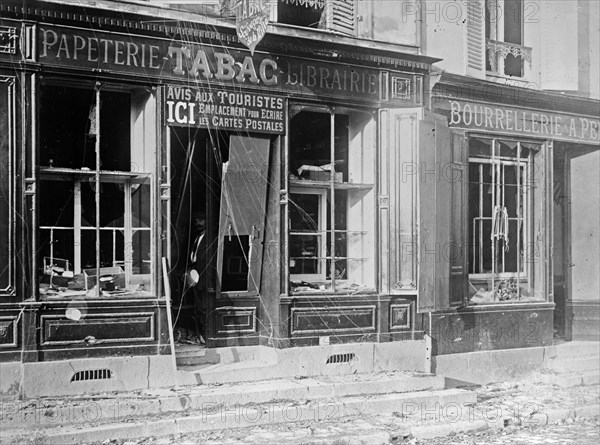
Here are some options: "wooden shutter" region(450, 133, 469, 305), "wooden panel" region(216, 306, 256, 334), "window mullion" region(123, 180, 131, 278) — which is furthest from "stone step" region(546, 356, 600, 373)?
"window mullion" region(123, 180, 131, 278)

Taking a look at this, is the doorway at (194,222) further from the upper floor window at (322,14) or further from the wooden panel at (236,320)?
the upper floor window at (322,14)

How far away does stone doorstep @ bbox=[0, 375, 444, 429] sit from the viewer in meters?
7.54

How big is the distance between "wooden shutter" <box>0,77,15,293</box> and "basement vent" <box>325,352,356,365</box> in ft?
13.6

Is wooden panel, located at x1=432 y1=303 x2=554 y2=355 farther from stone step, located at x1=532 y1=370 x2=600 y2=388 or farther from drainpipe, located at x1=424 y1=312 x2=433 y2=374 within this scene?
stone step, located at x1=532 y1=370 x2=600 y2=388

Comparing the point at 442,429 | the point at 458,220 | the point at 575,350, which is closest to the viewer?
the point at 442,429

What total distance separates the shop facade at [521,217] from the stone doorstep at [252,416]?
162 cm

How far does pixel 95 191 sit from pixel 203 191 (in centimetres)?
162

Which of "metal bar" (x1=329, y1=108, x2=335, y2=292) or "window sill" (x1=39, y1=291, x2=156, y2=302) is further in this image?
"metal bar" (x1=329, y1=108, x2=335, y2=292)

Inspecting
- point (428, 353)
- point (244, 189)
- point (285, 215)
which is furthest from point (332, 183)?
point (428, 353)

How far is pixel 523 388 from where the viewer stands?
434 inches

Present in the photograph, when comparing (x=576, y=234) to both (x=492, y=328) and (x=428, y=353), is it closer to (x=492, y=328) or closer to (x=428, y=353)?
(x=492, y=328)

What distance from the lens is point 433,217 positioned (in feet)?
34.3

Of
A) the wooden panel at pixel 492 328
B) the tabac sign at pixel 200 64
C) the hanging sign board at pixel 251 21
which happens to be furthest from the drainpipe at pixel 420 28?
the wooden panel at pixel 492 328

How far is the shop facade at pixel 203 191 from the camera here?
26.7 feet
